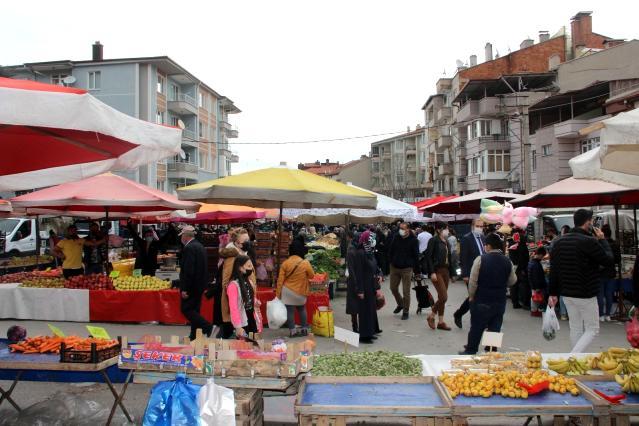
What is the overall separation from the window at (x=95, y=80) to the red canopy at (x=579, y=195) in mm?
38065

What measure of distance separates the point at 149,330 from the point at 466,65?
2320 inches

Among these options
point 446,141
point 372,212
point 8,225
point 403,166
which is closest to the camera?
Answer: point 372,212

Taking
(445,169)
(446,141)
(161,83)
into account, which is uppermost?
(161,83)

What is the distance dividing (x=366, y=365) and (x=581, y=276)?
295 centimetres

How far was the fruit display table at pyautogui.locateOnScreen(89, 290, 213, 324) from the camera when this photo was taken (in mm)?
10117

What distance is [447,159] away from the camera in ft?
194

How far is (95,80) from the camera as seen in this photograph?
41844mm

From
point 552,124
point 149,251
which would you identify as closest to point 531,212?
point 149,251

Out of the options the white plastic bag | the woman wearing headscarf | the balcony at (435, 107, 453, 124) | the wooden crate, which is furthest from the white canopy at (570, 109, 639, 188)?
the balcony at (435, 107, 453, 124)

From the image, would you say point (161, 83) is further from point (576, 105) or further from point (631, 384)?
point (631, 384)

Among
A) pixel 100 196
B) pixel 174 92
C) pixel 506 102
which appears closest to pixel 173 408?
pixel 100 196

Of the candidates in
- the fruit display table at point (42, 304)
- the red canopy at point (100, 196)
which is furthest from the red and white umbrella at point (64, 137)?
the fruit display table at point (42, 304)

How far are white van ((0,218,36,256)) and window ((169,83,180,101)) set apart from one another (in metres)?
24.2

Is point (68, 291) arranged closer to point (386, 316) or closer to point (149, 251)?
point (149, 251)
